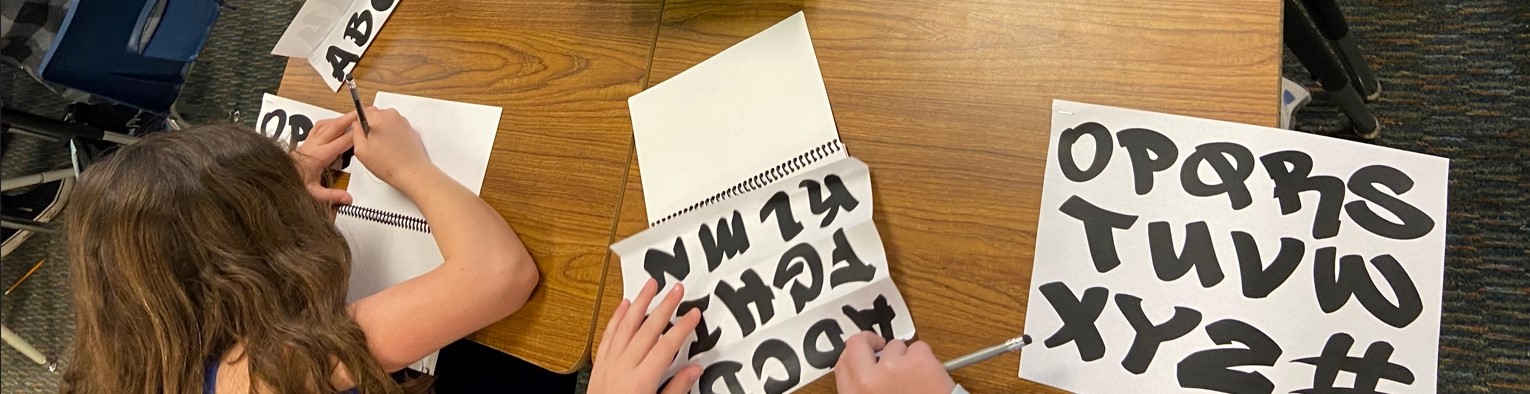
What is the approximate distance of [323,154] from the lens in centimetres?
83

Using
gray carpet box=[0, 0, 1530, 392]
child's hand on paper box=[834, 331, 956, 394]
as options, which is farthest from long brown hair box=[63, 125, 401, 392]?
gray carpet box=[0, 0, 1530, 392]

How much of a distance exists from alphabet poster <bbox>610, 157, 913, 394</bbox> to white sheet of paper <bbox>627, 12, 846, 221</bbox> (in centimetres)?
3

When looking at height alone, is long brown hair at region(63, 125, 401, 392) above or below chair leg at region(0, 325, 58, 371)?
above

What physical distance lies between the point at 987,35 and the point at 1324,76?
1.81 feet

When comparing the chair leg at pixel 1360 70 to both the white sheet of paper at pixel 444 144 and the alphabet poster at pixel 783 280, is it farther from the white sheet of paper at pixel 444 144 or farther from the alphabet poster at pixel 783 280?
the white sheet of paper at pixel 444 144

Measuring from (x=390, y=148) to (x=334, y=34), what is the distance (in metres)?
0.22

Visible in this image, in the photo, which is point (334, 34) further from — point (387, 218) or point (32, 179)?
point (32, 179)

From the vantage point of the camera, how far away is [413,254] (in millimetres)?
786

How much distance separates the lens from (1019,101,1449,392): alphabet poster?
536mm

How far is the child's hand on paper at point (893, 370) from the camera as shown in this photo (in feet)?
1.91

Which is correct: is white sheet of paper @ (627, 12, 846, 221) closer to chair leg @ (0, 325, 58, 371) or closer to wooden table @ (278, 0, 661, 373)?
wooden table @ (278, 0, 661, 373)

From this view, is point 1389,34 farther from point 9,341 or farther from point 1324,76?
point 9,341

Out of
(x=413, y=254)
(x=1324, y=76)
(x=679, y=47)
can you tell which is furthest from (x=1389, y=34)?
(x=413, y=254)

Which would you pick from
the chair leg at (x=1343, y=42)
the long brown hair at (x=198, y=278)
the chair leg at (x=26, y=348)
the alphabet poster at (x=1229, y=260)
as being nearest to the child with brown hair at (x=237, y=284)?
the long brown hair at (x=198, y=278)
